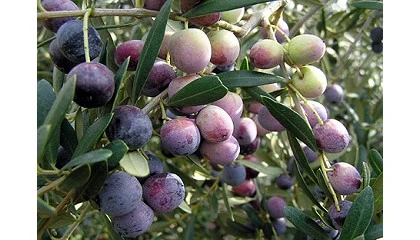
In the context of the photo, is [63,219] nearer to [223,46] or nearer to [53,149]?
[53,149]

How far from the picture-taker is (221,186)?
1501 mm

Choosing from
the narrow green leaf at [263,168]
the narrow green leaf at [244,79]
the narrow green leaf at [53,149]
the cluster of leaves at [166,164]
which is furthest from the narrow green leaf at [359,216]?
the narrow green leaf at [263,168]

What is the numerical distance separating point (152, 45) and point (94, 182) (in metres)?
0.20

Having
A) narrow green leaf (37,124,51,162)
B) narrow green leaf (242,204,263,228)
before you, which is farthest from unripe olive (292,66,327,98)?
narrow green leaf (242,204,263,228)

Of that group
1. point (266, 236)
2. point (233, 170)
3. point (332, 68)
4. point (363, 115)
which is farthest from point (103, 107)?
point (332, 68)

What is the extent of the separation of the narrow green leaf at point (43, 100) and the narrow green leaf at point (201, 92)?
0.66ft

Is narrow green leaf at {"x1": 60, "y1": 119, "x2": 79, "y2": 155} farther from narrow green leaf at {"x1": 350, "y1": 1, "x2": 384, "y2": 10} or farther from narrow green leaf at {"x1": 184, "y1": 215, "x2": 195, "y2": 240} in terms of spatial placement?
narrow green leaf at {"x1": 184, "y1": 215, "x2": 195, "y2": 240}

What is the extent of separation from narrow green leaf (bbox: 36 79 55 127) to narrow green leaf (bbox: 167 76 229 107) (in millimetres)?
200

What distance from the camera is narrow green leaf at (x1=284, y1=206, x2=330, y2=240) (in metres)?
0.85

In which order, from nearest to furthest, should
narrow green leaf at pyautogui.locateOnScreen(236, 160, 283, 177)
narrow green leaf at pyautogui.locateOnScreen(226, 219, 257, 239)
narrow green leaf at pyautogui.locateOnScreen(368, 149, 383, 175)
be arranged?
narrow green leaf at pyautogui.locateOnScreen(368, 149, 383, 175) < narrow green leaf at pyautogui.locateOnScreen(236, 160, 283, 177) < narrow green leaf at pyautogui.locateOnScreen(226, 219, 257, 239)

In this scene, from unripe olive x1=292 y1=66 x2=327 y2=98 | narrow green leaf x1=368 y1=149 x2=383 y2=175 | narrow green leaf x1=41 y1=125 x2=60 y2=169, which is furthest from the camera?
narrow green leaf x1=368 y1=149 x2=383 y2=175

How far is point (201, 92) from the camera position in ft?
2.43
